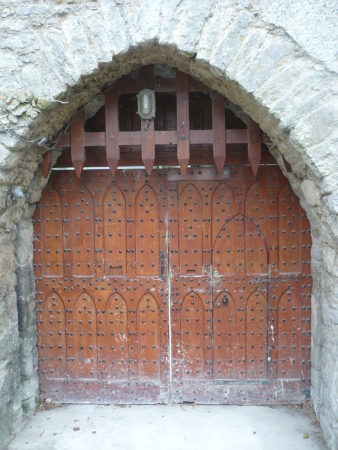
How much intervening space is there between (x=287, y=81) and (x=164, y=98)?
3.64 feet

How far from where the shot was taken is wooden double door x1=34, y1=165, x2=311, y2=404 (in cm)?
296

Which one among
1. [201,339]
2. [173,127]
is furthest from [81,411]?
[173,127]

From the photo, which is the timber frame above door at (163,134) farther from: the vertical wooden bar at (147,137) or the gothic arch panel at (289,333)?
the gothic arch panel at (289,333)

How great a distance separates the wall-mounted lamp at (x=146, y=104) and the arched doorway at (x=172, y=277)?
31 cm

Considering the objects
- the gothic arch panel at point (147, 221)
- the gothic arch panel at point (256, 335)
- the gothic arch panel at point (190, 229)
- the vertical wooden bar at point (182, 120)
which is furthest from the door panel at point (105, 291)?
the gothic arch panel at point (256, 335)

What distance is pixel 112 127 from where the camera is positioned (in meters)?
2.67

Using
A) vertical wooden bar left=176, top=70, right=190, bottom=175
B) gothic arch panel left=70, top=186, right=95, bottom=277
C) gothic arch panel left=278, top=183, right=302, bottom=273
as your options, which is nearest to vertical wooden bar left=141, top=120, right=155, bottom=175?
vertical wooden bar left=176, top=70, right=190, bottom=175

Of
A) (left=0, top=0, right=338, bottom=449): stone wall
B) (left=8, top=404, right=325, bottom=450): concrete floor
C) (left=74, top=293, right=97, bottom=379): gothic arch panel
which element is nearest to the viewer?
(left=0, top=0, right=338, bottom=449): stone wall

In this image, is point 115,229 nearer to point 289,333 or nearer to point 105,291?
point 105,291

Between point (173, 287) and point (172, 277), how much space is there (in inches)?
3.2

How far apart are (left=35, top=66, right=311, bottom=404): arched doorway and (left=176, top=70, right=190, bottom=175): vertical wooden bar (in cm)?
28

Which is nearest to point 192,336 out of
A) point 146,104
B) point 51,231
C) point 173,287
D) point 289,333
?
point 173,287

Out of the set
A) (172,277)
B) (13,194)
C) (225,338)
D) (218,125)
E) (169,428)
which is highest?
(218,125)

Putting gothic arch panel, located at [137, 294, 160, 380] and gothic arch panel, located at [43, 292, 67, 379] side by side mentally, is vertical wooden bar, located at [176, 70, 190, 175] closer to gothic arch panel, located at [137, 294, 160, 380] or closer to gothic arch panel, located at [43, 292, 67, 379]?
gothic arch panel, located at [137, 294, 160, 380]
